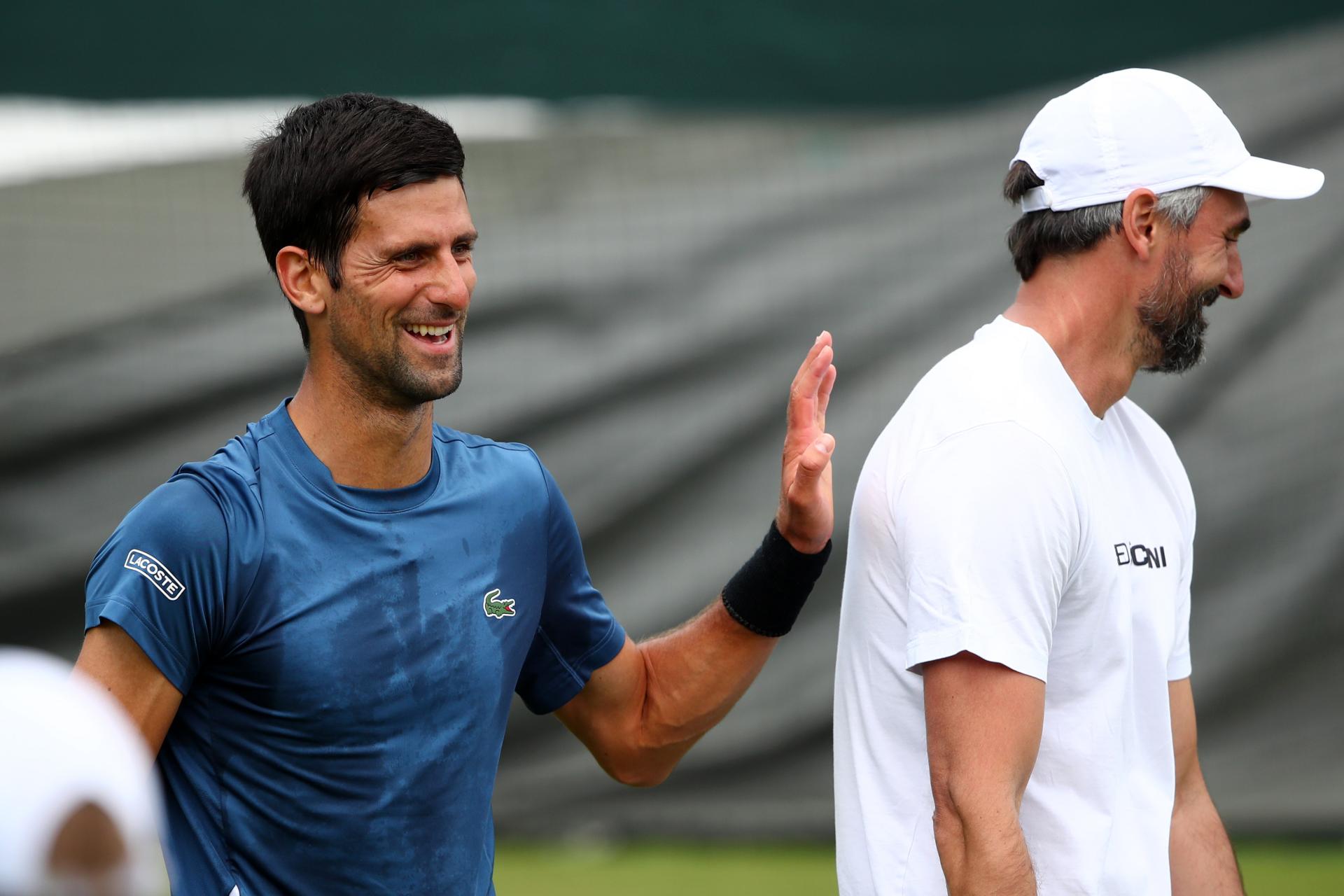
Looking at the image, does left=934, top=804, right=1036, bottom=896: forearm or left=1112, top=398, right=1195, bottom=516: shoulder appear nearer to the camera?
left=934, top=804, right=1036, bottom=896: forearm

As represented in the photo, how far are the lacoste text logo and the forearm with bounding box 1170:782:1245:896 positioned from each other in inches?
39.9

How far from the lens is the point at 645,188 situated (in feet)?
14.5

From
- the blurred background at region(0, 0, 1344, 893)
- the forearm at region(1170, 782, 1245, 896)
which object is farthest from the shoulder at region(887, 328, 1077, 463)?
the blurred background at region(0, 0, 1344, 893)

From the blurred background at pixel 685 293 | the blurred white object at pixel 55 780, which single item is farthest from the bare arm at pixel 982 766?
the blurred background at pixel 685 293

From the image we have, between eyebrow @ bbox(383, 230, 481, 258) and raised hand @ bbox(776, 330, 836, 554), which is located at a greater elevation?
eyebrow @ bbox(383, 230, 481, 258)

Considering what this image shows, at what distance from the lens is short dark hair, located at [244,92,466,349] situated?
6.26ft

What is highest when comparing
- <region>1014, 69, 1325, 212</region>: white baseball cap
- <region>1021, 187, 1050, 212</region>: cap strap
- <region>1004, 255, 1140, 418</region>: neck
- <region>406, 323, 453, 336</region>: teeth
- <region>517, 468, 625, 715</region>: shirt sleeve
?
<region>1014, 69, 1325, 212</region>: white baseball cap

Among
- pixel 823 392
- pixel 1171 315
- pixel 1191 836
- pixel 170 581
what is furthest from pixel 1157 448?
pixel 170 581

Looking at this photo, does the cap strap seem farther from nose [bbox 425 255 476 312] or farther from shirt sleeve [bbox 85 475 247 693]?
shirt sleeve [bbox 85 475 247 693]

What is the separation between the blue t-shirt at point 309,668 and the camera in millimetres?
1738

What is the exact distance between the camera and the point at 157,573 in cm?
170

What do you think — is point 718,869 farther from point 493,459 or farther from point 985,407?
point 985,407

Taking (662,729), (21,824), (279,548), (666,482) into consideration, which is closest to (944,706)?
(662,729)

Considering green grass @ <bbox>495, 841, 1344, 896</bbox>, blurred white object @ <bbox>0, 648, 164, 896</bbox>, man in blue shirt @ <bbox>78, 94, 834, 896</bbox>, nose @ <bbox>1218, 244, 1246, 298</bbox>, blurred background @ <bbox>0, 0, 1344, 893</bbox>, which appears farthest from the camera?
blurred background @ <bbox>0, 0, 1344, 893</bbox>
